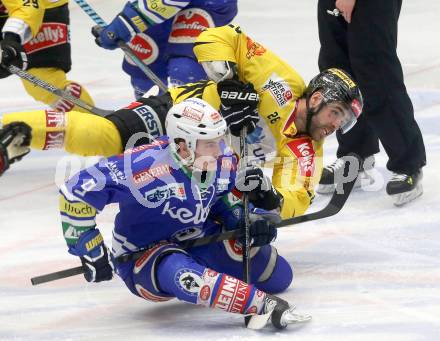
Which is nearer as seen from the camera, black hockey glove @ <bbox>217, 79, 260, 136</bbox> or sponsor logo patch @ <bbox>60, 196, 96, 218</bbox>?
sponsor logo patch @ <bbox>60, 196, 96, 218</bbox>

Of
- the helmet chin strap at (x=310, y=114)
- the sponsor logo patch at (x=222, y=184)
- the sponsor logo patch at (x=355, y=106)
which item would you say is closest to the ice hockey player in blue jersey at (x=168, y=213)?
the sponsor logo patch at (x=222, y=184)

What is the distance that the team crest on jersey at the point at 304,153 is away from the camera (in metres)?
3.60

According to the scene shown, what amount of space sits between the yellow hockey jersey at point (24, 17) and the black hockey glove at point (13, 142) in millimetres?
1492

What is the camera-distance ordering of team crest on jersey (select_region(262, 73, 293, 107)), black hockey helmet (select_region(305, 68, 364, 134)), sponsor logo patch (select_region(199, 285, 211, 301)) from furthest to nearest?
team crest on jersey (select_region(262, 73, 293, 107)) < black hockey helmet (select_region(305, 68, 364, 134)) < sponsor logo patch (select_region(199, 285, 211, 301))

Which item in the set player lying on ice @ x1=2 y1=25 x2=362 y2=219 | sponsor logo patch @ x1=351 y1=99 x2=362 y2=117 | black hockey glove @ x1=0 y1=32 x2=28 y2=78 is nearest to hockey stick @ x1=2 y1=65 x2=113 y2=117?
black hockey glove @ x1=0 y1=32 x2=28 y2=78

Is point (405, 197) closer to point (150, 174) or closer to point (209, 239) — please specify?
point (209, 239)

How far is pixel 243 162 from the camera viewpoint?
3709 millimetres

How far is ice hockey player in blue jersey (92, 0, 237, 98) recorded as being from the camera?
451cm

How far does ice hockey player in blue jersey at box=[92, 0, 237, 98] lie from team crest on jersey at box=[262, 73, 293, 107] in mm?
725

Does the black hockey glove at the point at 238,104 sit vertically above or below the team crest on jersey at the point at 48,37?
above

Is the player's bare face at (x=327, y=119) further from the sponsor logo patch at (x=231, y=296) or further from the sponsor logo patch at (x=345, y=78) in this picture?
the sponsor logo patch at (x=231, y=296)

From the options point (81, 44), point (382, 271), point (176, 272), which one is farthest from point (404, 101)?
point (81, 44)

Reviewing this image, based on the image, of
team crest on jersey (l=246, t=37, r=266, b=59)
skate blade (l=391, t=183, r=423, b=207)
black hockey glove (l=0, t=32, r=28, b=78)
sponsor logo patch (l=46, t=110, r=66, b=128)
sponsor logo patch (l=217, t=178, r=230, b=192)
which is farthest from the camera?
black hockey glove (l=0, t=32, r=28, b=78)

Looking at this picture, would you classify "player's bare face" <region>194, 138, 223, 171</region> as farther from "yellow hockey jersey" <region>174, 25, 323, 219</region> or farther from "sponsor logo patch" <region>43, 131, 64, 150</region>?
"sponsor logo patch" <region>43, 131, 64, 150</region>
